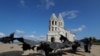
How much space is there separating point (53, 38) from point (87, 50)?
4412 cm

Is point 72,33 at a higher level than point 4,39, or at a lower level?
higher

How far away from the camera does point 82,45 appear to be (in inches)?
881

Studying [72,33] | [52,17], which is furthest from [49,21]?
[72,33]

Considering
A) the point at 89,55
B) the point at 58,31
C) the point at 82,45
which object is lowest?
the point at 89,55

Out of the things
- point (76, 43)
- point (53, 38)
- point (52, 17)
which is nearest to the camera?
point (76, 43)

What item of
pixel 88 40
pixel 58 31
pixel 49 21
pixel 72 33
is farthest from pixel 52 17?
pixel 88 40

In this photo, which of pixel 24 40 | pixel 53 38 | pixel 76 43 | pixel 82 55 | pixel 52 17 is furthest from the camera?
pixel 52 17

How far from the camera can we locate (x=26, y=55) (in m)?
21.9

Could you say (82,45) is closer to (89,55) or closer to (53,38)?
(89,55)

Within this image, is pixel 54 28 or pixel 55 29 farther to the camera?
pixel 55 29

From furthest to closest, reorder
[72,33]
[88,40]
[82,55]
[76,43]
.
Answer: [72,33] → [88,40] → [76,43] → [82,55]

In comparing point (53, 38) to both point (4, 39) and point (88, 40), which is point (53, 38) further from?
point (4, 39)

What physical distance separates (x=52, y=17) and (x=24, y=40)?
180ft

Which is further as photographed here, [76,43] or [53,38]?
[53,38]
